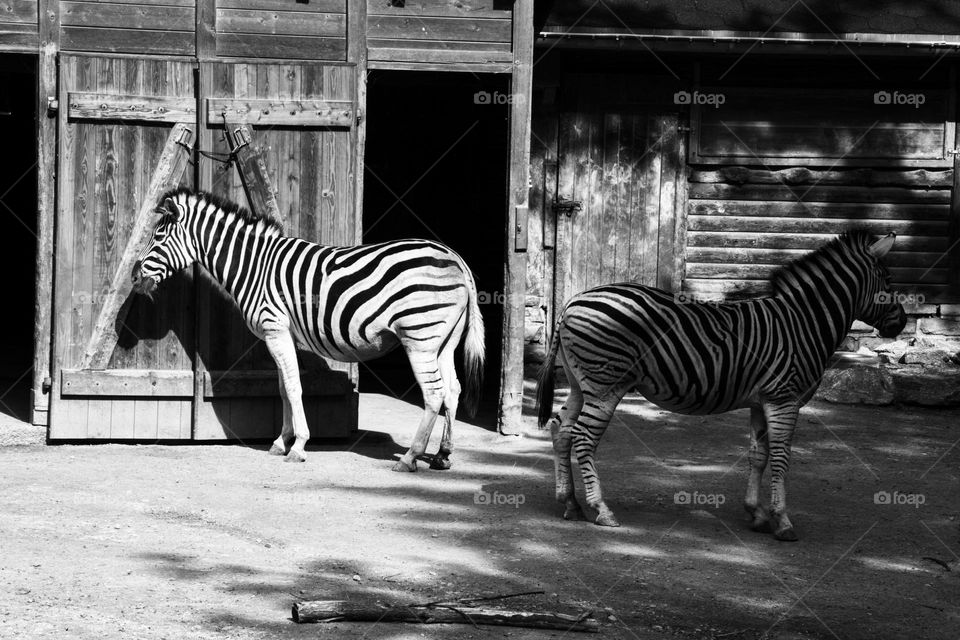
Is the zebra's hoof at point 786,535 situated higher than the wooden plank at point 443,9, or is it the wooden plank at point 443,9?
the wooden plank at point 443,9

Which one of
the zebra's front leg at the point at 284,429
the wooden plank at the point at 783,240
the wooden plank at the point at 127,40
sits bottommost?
the zebra's front leg at the point at 284,429

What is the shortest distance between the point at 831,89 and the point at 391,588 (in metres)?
8.03

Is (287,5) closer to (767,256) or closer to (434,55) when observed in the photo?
(434,55)

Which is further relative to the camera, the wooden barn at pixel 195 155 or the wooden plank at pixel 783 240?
the wooden plank at pixel 783 240

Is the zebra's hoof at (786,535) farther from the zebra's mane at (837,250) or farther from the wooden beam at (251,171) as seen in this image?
the wooden beam at (251,171)

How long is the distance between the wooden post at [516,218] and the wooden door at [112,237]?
2.47 m

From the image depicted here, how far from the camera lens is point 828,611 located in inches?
244

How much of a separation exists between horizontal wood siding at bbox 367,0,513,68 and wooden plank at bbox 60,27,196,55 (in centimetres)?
142

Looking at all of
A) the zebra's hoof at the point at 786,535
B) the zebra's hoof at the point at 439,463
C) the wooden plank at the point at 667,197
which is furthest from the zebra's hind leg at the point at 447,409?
the wooden plank at the point at 667,197

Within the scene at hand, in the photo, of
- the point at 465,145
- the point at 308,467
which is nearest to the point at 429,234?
the point at 465,145

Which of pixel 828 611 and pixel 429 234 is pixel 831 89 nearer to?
pixel 429 234

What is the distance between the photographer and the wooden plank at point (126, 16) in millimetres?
9359

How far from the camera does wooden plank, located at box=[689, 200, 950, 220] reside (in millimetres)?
12398

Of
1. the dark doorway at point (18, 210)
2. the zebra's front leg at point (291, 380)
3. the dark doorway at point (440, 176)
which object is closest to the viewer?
the zebra's front leg at point (291, 380)
